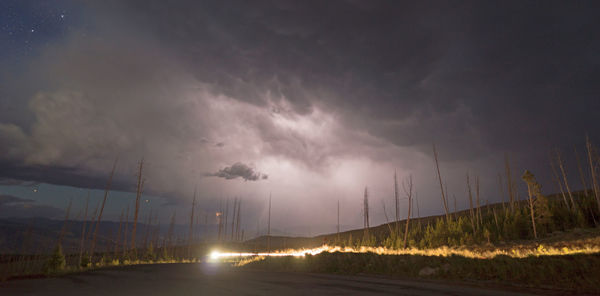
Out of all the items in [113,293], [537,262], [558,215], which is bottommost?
[113,293]

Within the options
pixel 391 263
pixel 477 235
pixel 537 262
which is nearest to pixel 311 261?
pixel 391 263

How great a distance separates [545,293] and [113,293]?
1528 cm

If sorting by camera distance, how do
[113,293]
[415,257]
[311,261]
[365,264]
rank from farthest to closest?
[311,261] < [365,264] < [415,257] < [113,293]

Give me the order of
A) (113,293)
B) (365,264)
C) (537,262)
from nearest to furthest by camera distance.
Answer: (113,293) < (537,262) < (365,264)

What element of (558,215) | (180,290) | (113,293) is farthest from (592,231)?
(113,293)

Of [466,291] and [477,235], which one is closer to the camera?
[466,291]

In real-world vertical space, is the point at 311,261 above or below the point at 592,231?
below

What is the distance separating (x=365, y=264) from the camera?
21.1m

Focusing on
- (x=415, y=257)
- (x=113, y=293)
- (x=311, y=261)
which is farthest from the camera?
(x=311, y=261)

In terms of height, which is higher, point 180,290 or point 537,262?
point 537,262

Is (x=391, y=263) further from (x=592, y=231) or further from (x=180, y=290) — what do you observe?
(x=592, y=231)

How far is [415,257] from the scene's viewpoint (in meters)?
18.8

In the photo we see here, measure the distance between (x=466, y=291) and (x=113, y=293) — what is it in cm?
1269

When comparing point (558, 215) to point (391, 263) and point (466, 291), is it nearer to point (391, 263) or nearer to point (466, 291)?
point (391, 263)
